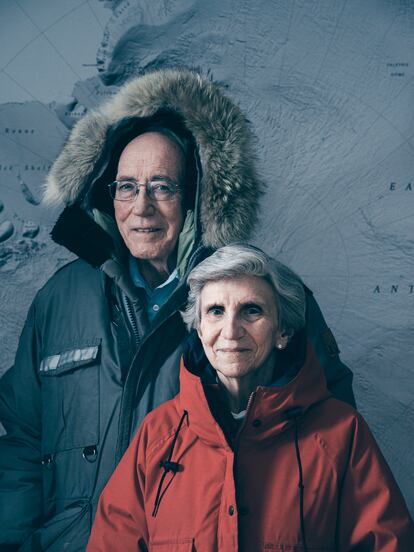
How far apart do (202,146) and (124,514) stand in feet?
3.00

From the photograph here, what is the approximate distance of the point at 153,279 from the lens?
1.79m

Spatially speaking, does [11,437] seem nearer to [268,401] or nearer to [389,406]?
[268,401]

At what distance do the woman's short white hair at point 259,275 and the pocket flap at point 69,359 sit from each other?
36cm

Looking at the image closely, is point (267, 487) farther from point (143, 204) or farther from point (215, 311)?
point (143, 204)

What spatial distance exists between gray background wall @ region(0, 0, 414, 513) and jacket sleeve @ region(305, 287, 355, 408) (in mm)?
152

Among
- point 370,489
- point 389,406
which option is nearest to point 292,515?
point 370,489

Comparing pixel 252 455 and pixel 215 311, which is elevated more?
pixel 215 311

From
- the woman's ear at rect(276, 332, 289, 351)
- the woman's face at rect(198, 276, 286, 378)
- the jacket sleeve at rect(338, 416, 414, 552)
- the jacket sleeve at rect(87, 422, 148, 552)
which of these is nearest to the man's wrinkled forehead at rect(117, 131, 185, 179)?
the woman's face at rect(198, 276, 286, 378)

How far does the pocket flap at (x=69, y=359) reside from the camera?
170cm

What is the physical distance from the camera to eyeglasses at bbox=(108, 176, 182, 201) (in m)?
1.71

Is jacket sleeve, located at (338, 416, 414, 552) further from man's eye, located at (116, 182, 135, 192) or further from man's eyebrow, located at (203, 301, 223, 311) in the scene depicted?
man's eye, located at (116, 182, 135, 192)

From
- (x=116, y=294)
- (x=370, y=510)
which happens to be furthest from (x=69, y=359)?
(x=370, y=510)

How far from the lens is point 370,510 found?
4.29ft

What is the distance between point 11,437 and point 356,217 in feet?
3.66
